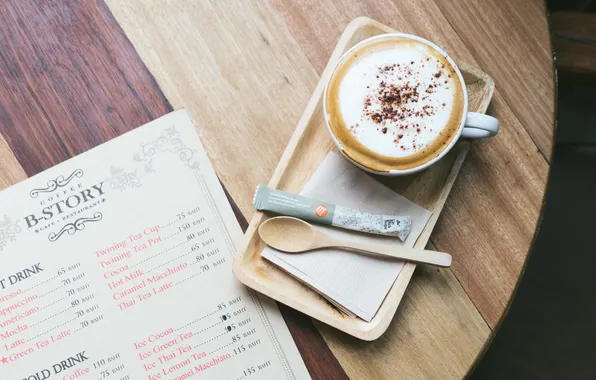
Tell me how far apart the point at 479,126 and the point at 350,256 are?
235 millimetres

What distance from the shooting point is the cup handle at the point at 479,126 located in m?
0.66

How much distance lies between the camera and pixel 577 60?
0.86 metres

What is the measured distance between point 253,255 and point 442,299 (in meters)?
0.27

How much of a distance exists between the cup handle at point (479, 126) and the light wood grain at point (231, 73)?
0.23 m

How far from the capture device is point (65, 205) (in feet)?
2.53

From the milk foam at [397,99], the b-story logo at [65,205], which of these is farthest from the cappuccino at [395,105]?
the b-story logo at [65,205]

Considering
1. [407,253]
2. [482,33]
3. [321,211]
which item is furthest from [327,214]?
[482,33]

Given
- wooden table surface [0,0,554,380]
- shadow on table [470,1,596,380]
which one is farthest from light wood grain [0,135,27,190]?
shadow on table [470,1,596,380]

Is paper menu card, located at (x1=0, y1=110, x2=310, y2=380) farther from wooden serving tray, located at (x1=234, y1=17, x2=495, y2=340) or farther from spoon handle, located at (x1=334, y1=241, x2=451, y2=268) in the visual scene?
spoon handle, located at (x1=334, y1=241, x2=451, y2=268)

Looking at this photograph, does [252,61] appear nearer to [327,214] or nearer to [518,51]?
[327,214]

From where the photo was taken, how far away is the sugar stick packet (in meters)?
0.72

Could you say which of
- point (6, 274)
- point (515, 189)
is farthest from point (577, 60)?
point (6, 274)

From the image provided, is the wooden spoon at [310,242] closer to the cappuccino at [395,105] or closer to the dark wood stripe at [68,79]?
the cappuccino at [395,105]

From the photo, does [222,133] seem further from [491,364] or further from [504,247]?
[491,364]
